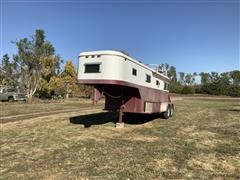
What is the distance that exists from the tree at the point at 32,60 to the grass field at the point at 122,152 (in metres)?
26.8

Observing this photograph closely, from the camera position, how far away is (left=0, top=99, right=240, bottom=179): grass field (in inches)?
246

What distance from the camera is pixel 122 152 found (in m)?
7.86

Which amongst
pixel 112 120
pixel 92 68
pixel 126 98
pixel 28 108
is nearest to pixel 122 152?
pixel 92 68

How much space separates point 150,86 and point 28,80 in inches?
1137

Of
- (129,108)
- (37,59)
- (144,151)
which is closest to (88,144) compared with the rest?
(144,151)

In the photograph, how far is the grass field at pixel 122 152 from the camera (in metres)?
6.25

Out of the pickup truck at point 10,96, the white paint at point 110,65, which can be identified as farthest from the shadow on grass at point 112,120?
the pickup truck at point 10,96

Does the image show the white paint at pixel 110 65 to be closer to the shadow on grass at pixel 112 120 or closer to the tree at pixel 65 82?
the shadow on grass at pixel 112 120

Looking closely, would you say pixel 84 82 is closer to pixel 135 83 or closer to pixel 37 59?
→ pixel 135 83

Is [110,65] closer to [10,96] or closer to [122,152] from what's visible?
[122,152]

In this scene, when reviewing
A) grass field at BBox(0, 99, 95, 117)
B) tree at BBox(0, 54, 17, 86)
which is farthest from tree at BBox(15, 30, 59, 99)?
grass field at BBox(0, 99, 95, 117)

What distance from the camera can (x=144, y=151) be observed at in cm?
791

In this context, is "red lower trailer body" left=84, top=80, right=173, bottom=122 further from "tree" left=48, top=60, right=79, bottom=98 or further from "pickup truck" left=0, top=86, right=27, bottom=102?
"tree" left=48, top=60, right=79, bottom=98

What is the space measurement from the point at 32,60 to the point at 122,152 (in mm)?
32766
